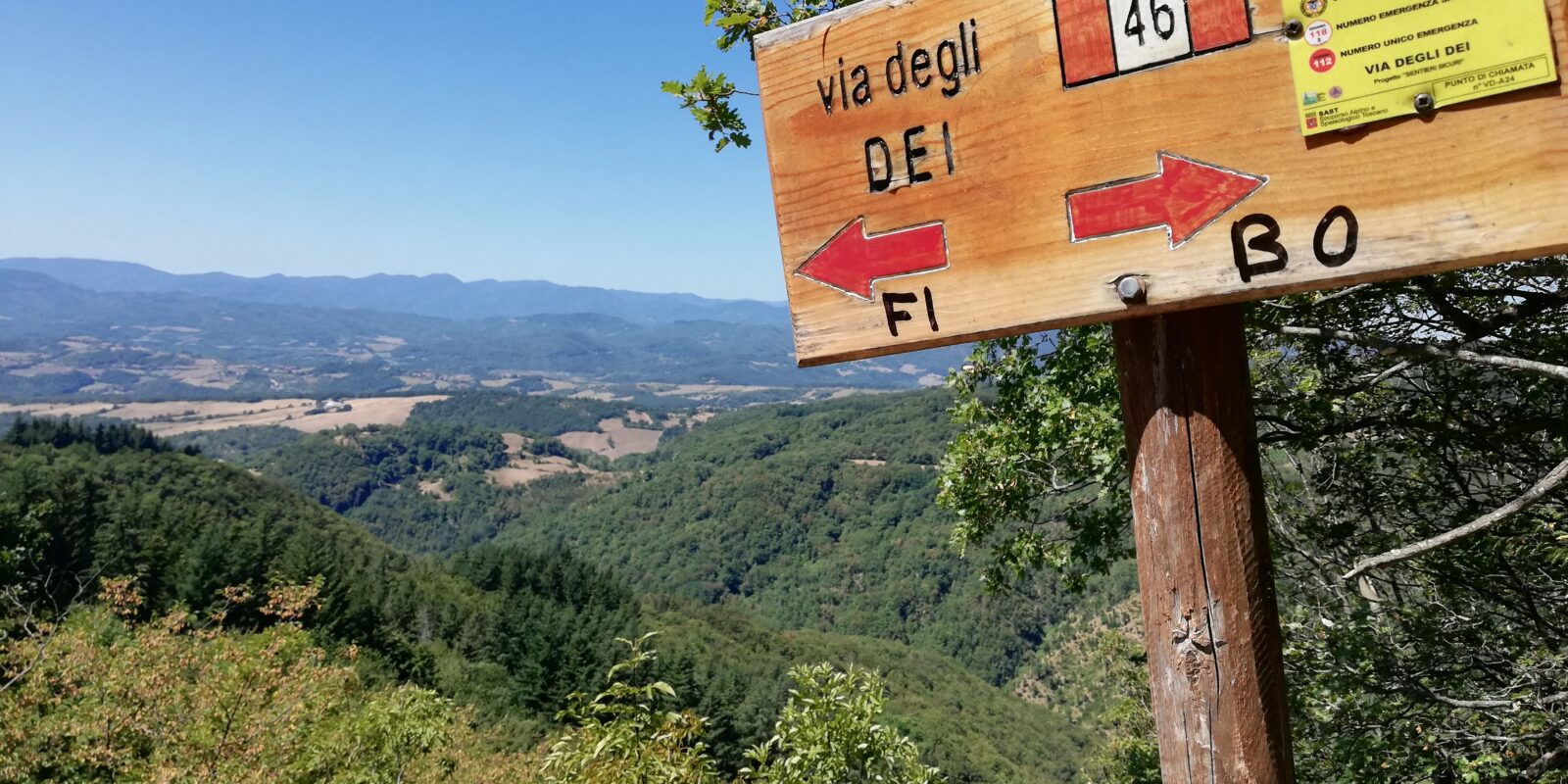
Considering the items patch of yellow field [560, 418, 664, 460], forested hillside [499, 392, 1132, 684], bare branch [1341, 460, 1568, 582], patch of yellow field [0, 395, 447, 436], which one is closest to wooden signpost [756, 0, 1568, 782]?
bare branch [1341, 460, 1568, 582]

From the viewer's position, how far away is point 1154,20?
1.13 meters

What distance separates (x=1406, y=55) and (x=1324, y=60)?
3.2 inches

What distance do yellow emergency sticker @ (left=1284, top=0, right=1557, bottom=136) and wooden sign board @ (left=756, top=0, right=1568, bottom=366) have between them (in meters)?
0.01

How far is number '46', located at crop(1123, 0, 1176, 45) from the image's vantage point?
3.69 ft

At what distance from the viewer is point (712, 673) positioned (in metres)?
42.2

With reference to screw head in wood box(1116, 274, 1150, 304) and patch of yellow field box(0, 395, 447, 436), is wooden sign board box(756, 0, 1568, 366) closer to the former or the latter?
screw head in wood box(1116, 274, 1150, 304)

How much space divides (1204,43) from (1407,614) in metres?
3.67

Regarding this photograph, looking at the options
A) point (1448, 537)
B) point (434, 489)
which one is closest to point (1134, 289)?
point (1448, 537)

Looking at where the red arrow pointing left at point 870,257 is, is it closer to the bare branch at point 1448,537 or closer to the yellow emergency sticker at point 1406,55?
the yellow emergency sticker at point 1406,55

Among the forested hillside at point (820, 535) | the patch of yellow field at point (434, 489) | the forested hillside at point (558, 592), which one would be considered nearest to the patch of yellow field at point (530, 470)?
the patch of yellow field at point (434, 489)

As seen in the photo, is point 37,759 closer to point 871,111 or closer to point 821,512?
point 871,111

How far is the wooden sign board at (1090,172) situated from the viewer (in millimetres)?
982

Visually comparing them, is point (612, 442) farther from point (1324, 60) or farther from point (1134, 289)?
point (1324, 60)

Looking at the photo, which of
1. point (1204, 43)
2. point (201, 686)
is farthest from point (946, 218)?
point (201, 686)
